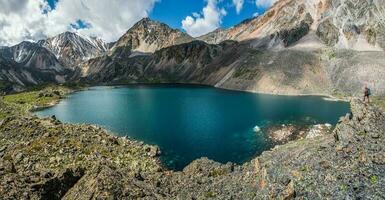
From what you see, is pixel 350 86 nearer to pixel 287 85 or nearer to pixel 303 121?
A: pixel 287 85

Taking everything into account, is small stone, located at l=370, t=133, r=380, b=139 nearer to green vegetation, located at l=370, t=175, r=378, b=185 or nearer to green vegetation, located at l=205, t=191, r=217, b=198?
green vegetation, located at l=370, t=175, r=378, b=185

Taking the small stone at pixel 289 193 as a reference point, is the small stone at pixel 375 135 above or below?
→ above

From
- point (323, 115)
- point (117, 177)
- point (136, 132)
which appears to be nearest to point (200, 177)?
point (117, 177)

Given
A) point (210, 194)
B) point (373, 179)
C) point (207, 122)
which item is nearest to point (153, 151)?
point (210, 194)

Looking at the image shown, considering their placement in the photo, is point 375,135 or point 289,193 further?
point 375,135

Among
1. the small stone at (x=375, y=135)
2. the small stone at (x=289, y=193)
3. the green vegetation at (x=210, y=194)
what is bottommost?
the green vegetation at (x=210, y=194)

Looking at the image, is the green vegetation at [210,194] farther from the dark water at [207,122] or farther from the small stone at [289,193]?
the dark water at [207,122]

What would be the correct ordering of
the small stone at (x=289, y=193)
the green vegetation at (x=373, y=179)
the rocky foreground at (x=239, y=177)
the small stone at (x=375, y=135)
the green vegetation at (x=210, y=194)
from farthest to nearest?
the small stone at (x=375, y=135)
the green vegetation at (x=210, y=194)
the small stone at (x=289, y=193)
the green vegetation at (x=373, y=179)
the rocky foreground at (x=239, y=177)

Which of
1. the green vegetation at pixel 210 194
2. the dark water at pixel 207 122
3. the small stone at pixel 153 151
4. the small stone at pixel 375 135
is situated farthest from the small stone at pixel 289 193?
the small stone at pixel 153 151

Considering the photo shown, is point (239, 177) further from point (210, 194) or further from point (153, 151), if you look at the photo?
point (153, 151)

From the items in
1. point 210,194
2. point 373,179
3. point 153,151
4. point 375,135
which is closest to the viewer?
point 373,179

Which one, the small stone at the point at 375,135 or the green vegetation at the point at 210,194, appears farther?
the small stone at the point at 375,135
